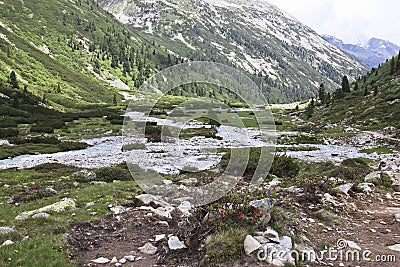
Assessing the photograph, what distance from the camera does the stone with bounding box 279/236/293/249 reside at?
870 cm

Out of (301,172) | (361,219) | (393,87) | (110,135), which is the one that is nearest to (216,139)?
(110,135)

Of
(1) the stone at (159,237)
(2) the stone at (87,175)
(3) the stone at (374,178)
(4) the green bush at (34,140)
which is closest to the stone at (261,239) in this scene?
(1) the stone at (159,237)

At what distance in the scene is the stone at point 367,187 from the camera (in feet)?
51.9

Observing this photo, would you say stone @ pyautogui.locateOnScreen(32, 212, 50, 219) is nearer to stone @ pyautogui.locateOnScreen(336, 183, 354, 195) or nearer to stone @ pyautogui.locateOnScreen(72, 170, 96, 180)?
stone @ pyautogui.locateOnScreen(72, 170, 96, 180)

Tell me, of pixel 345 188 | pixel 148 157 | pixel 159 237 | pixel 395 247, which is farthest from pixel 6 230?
pixel 148 157

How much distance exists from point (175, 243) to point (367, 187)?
39.4ft

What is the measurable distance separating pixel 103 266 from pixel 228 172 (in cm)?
1334

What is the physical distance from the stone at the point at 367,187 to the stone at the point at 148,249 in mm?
11889

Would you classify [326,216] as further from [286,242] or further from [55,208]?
[55,208]

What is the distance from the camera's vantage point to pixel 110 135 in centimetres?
4581

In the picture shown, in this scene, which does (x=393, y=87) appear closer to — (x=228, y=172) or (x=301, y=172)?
(x=301, y=172)

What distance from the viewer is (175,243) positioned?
912cm

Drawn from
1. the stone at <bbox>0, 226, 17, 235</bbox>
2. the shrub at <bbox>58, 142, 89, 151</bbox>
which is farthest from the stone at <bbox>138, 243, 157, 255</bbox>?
the shrub at <bbox>58, 142, 89, 151</bbox>

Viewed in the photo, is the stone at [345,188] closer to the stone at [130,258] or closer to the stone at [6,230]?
the stone at [130,258]
